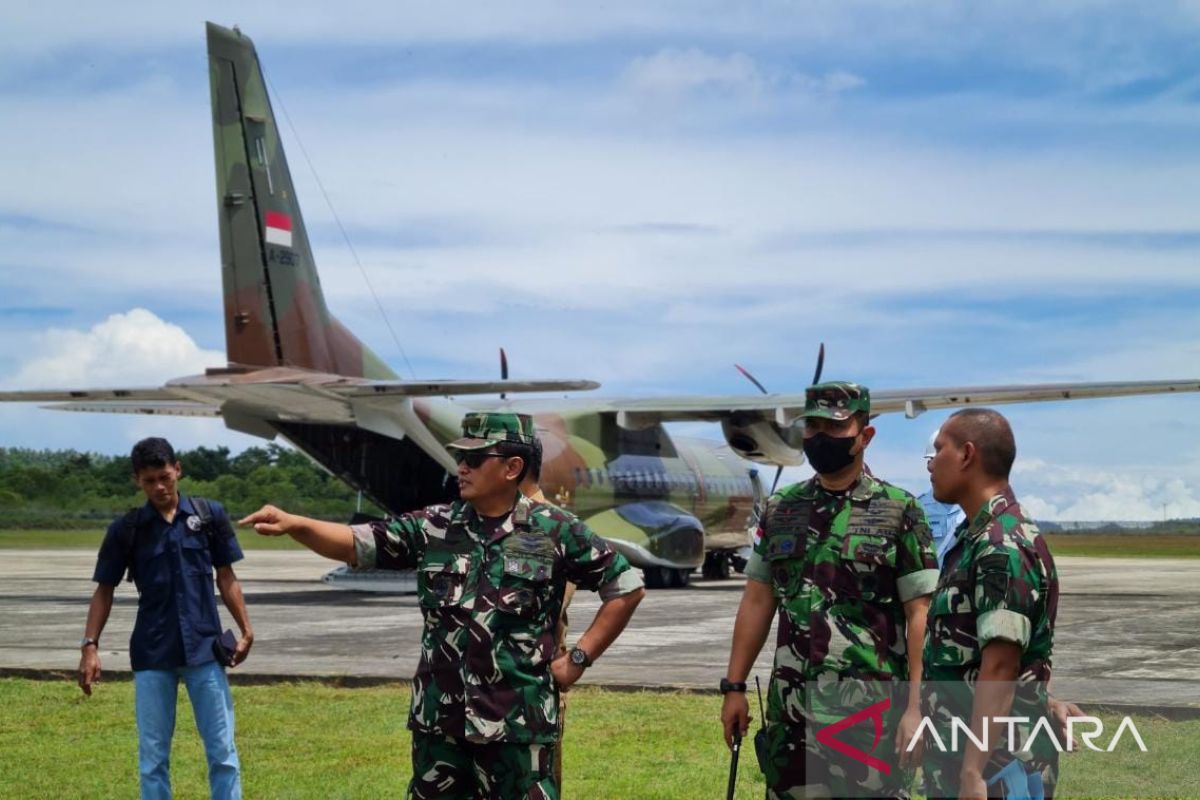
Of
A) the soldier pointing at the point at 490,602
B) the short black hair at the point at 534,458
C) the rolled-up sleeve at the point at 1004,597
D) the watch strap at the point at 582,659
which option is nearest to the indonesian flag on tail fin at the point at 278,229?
the short black hair at the point at 534,458

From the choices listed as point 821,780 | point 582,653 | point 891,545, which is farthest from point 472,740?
point 891,545

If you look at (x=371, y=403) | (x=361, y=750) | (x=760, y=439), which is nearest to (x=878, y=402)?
(x=760, y=439)

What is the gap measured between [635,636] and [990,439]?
40.9 ft

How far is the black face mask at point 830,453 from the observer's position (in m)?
5.22

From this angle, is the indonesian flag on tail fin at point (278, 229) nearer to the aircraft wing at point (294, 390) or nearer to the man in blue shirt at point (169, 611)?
the aircraft wing at point (294, 390)

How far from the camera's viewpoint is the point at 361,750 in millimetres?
9375

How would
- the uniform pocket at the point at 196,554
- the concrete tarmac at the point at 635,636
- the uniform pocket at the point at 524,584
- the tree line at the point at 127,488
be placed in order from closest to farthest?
the uniform pocket at the point at 524,584, the uniform pocket at the point at 196,554, the concrete tarmac at the point at 635,636, the tree line at the point at 127,488

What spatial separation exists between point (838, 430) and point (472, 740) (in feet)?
5.53

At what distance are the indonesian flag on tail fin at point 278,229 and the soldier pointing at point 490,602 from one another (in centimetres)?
1781

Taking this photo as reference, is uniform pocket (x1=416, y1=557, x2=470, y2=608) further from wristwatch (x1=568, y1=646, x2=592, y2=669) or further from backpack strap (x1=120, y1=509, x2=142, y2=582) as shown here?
backpack strap (x1=120, y1=509, x2=142, y2=582)

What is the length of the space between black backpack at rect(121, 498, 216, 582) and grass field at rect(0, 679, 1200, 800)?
73.5 inches

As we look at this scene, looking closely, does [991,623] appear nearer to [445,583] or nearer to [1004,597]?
[1004,597]

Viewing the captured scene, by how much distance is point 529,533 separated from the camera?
523 centimetres

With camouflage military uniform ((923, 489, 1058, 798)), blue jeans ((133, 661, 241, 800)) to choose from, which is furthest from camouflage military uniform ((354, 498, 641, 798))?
blue jeans ((133, 661, 241, 800))
